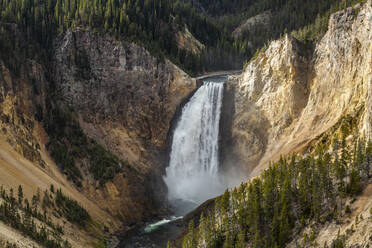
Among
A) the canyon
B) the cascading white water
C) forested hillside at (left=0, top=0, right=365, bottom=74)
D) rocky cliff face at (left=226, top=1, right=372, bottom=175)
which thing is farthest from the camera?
forested hillside at (left=0, top=0, right=365, bottom=74)

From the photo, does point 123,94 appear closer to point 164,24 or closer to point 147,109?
point 147,109

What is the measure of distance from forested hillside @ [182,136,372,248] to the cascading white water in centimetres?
2326

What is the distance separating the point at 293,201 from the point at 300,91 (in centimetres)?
2461

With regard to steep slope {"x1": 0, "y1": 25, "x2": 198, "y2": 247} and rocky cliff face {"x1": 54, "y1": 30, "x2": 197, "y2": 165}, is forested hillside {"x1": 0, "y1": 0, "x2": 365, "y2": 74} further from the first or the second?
steep slope {"x1": 0, "y1": 25, "x2": 198, "y2": 247}

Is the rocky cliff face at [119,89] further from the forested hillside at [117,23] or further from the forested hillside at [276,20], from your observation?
the forested hillside at [276,20]

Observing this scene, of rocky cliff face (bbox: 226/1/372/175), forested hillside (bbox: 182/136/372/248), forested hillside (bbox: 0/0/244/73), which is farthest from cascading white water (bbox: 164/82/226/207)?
forested hillside (bbox: 182/136/372/248)

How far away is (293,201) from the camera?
39469mm

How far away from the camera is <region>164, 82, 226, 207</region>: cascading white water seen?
6944cm

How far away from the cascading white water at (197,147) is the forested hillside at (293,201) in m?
23.3

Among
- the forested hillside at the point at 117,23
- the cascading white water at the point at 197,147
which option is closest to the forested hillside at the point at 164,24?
the forested hillside at the point at 117,23

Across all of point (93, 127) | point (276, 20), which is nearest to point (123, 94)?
point (93, 127)

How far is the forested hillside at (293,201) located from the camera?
35.8 m

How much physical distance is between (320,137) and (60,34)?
49.4 meters

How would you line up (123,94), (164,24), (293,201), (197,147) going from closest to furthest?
1. (293,201)
2. (197,147)
3. (123,94)
4. (164,24)
